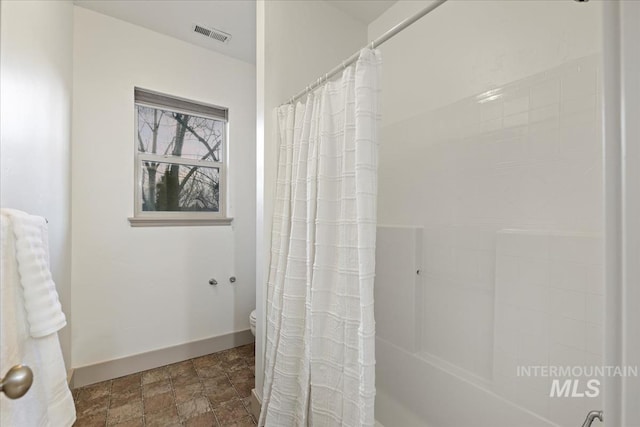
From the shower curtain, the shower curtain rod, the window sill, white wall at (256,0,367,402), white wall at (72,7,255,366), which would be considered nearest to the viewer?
the shower curtain rod

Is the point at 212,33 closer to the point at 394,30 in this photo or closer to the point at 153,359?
the point at 394,30

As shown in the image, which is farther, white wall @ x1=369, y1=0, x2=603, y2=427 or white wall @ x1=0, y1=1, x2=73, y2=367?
white wall @ x1=369, y1=0, x2=603, y2=427

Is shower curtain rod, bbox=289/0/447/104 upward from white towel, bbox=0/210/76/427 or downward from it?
upward

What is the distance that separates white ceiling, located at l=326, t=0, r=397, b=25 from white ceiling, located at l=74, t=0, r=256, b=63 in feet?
2.01

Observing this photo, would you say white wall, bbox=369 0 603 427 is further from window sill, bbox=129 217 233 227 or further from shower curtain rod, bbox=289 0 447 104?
window sill, bbox=129 217 233 227

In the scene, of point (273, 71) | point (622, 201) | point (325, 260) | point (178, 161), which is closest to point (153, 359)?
point (178, 161)

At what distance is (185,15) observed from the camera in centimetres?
194

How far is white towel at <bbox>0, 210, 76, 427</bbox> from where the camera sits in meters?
0.60

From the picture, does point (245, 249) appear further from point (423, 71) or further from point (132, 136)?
point (423, 71)

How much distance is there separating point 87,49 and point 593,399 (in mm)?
3282

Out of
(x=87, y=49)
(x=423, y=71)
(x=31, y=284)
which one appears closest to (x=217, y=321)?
(x=31, y=284)

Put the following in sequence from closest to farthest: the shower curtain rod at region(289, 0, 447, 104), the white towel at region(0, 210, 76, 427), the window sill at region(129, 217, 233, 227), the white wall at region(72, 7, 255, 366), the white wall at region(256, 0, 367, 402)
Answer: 1. the white towel at region(0, 210, 76, 427)
2. the shower curtain rod at region(289, 0, 447, 104)
3. the white wall at region(256, 0, 367, 402)
4. the white wall at region(72, 7, 255, 366)
5. the window sill at region(129, 217, 233, 227)

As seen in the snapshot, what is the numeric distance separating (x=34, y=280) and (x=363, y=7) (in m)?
2.27

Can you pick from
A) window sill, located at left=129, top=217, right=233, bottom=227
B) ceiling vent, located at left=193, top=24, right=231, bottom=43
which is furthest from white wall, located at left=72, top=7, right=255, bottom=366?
ceiling vent, located at left=193, top=24, right=231, bottom=43
